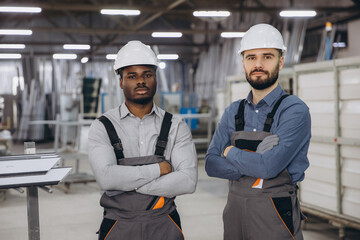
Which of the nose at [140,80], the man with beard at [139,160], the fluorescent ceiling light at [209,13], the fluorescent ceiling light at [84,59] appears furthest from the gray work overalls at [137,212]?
the fluorescent ceiling light at [84,59]

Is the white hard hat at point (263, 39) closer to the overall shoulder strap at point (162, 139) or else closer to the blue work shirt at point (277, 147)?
the blue work shirt at point (277, 147)

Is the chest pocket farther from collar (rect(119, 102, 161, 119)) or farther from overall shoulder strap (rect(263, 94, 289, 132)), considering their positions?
collar (rect(119, 102, 161, 119))

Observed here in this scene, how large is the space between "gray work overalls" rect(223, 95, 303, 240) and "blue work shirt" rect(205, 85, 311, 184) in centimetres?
5

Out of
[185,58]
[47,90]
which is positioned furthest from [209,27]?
[47,90]

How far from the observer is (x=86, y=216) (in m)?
5.94

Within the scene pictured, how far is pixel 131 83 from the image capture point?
7.48ft

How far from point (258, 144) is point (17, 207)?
5393mm

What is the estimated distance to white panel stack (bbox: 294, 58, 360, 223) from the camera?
160 inches

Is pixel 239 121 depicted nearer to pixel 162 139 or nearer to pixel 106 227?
pixel 162 139

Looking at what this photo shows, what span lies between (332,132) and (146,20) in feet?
39.5

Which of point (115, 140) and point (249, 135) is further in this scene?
point (249, 135)

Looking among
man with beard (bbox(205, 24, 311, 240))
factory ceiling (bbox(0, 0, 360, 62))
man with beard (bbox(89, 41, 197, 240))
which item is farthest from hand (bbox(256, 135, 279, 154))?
factory ceiling (bbox(0, 0, 360, 62))

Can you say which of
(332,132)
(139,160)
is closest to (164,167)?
(139,160)

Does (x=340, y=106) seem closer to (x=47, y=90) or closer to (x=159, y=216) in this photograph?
(x=159, y=216)
